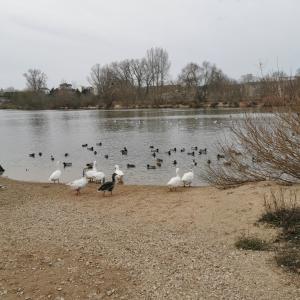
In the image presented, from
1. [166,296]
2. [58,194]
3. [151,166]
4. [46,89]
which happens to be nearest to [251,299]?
[166,296]

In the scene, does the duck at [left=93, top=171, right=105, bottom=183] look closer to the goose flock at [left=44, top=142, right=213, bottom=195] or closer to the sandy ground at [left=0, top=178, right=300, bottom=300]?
the goose flock at [left=44, top=142, right=213, bottom=195]

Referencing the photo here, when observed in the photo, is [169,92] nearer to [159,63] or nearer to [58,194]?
[159,63]

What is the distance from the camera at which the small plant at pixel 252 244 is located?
8.08 metres

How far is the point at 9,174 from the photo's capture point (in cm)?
2236

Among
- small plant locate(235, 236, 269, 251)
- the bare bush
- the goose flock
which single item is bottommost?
the goose flock

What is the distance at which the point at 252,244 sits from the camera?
819 cm

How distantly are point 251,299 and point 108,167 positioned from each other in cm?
1767

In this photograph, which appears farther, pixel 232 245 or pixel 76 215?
pixel 76 215

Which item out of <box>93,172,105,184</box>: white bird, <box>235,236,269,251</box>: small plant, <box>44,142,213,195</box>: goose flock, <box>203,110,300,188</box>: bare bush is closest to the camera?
<box>235,236,269,251</box>: small plant

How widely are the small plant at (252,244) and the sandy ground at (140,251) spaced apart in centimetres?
20

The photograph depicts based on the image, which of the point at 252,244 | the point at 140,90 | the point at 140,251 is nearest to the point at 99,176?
the point at 140,251

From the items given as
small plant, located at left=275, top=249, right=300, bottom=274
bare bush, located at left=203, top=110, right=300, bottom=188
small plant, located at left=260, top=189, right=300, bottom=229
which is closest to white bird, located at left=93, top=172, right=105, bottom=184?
bare bush, located at left=203, top=110, right=300, bottom=188

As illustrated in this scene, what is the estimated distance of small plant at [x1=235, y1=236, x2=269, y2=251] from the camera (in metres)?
8.08

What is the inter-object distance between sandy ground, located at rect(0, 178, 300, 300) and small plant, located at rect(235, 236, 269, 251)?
20cm
